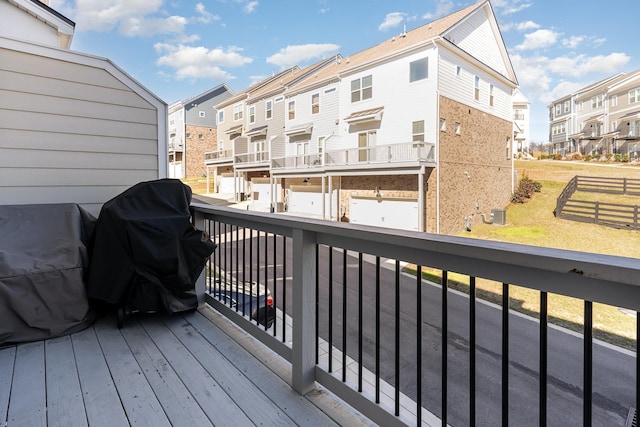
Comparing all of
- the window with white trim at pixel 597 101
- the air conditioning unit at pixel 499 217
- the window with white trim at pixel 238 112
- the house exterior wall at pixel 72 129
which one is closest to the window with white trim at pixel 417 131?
the air conditioning unit at pixel 499 217

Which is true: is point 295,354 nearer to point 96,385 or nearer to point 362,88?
point 96,385

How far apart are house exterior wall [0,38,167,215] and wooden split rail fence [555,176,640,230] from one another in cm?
1188

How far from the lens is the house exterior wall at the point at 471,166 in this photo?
12.4m

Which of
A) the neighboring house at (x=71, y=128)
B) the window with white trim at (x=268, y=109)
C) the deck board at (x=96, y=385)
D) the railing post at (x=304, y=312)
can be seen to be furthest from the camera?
the window with white trim at (x=268, y=109)

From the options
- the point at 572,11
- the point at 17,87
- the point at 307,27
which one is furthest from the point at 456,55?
the point at 17,87

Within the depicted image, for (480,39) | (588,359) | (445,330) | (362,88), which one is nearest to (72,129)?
(445,330)

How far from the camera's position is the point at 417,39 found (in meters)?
12.5

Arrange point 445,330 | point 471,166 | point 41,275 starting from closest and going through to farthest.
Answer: point 445,330
point 41,275
point 471,166

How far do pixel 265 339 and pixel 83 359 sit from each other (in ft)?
3.52

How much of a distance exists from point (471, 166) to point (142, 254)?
1386 cm

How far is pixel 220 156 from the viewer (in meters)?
22.8

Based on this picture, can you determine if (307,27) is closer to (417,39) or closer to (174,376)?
(417,39)

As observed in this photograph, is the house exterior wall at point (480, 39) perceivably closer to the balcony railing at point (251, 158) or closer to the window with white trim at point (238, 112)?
the balcony railing at point (251, 158)

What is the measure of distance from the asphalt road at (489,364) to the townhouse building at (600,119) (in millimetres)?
21486
